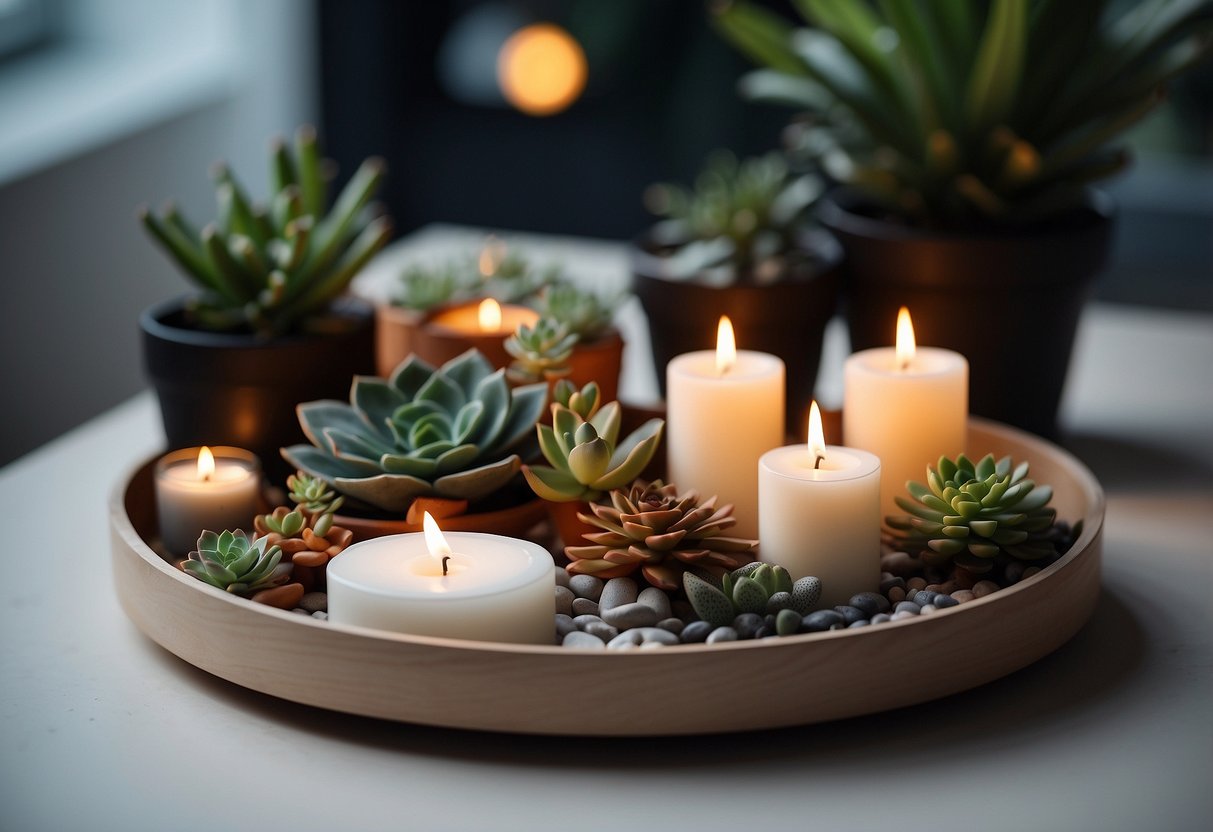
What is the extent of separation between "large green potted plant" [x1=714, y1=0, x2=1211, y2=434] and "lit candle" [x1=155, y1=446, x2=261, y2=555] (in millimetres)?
486

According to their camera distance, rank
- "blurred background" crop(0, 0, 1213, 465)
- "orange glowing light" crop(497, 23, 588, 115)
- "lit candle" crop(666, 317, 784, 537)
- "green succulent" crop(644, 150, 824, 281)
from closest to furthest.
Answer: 1. "lit candle" crop(666, 317, 784, 537)
2. "green succulent" crop(644, 150, 824, 281)
3. "blurred background" crop(0, 0, 1213, 465)
4. "orange glowing light" crop(497, 23, 588, 115)

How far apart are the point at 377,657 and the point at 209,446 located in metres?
0.34

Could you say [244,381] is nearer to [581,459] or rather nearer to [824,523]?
[581,459]

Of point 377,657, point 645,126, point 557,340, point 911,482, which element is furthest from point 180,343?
point 645,126

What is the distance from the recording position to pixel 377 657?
0.62 meters

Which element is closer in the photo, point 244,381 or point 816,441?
point 816,441

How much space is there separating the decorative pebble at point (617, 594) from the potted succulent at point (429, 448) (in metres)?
0.09

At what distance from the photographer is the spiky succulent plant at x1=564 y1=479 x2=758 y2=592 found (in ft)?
2.37

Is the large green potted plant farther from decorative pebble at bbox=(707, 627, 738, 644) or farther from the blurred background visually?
the blurred background

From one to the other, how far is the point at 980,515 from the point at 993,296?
1.00 ft

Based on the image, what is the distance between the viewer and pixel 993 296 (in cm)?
100

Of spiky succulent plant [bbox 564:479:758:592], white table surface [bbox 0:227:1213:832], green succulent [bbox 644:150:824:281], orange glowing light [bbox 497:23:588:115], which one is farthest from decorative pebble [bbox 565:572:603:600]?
orange glowing light [bbox 497:23:588:115]

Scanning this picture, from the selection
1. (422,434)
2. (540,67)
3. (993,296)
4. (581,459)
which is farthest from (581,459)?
(540,67)

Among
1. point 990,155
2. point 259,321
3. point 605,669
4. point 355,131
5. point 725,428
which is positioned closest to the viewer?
point 605,669
